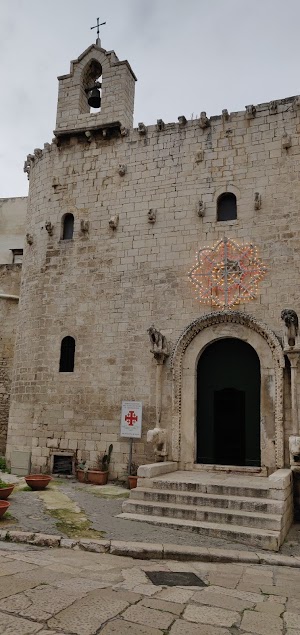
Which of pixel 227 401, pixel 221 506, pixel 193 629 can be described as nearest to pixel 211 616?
pixel 193 629

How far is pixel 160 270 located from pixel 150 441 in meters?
4.08

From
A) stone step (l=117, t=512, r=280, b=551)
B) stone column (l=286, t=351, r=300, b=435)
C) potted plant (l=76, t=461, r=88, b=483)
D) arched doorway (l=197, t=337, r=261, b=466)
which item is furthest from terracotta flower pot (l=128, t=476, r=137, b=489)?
stone column (l=286, t=351, r=300, b=435)

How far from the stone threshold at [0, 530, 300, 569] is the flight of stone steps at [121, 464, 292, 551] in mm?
528

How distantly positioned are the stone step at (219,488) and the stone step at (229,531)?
2.65ft

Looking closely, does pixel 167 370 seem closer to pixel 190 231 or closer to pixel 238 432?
pixel 238 432

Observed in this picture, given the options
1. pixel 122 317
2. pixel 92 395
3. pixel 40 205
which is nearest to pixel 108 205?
pixel 40 205

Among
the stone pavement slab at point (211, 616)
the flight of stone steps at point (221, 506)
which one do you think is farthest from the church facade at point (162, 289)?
the stone pavement slab at point (211, 616)

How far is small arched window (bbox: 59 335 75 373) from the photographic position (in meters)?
12.2

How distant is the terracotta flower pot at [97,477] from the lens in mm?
10727

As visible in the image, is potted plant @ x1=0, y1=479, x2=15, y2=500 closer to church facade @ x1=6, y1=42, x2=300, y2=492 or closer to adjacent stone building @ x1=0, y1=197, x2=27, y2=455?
church facade @ x1=6, y1=42, x2=300, y2=492

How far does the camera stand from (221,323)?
10.7 meters

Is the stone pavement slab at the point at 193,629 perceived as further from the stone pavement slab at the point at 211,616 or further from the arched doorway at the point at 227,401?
the arched doorway at the point at 227,401

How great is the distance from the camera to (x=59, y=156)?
13.6 m

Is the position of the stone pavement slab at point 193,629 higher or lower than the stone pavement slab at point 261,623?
higher
